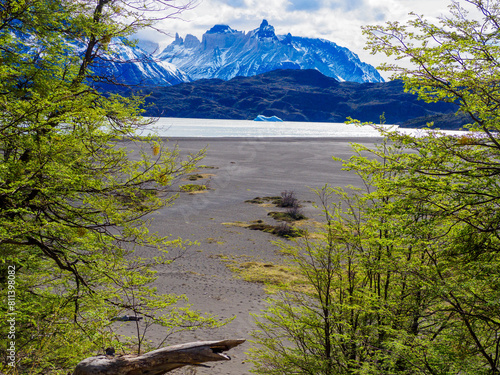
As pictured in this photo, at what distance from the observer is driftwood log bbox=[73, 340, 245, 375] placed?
3586 mm

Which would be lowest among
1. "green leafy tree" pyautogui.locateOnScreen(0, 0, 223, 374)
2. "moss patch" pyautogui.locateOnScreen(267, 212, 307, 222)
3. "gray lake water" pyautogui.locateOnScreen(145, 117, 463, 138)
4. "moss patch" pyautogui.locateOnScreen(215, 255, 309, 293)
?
"moss patch" pyautogui.locateOnScreen(215, 255, 309, 293)

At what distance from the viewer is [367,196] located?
4.74 meters

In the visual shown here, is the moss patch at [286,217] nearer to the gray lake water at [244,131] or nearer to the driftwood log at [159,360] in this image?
the driftwood log at [159,360]

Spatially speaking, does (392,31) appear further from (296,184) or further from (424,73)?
(296,184)

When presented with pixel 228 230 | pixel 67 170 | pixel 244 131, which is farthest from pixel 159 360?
pixel 244 131

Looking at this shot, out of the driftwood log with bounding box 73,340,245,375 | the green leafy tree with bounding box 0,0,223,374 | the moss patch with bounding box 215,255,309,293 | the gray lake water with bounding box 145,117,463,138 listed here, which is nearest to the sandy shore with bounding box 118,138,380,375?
the moss patch with bounding box 215,255,309,293

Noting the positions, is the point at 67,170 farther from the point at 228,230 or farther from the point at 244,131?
the point at 244,131

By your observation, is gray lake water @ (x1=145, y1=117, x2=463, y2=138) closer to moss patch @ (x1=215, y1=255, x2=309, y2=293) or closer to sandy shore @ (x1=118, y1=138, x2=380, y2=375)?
sandy shore @ (x1=118, y1=138, x2=380, y2=375)

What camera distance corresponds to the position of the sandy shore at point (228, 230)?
10617mm

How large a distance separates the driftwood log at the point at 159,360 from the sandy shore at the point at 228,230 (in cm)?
368

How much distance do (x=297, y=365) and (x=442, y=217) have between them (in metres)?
2.85

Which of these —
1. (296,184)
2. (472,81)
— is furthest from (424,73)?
(296,184)

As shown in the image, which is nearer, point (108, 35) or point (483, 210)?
point (483, 210)

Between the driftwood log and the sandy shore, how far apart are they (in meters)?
3.68
